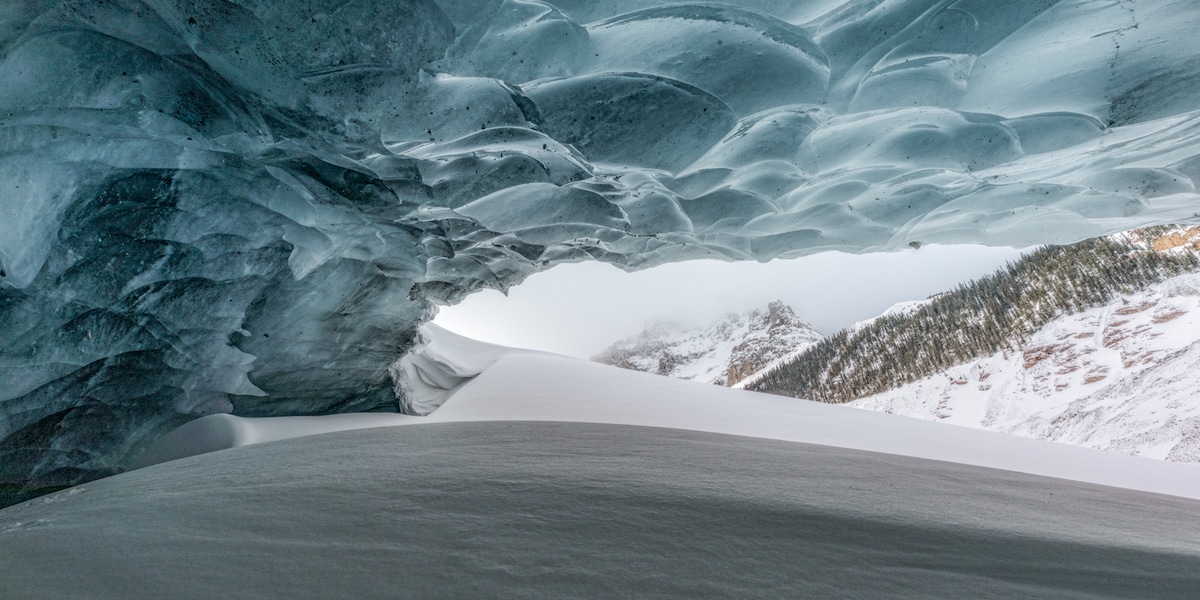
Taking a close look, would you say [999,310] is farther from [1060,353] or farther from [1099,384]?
[1099,384]

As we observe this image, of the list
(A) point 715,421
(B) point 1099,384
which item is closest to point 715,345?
(B) point 1099,384

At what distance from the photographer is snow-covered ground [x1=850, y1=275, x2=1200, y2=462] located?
1121 centimetres

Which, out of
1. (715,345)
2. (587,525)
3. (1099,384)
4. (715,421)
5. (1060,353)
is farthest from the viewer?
(715,345)

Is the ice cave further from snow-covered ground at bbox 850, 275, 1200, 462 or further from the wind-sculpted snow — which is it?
snow-covered ground at bbox 850, 275, 1200, 462

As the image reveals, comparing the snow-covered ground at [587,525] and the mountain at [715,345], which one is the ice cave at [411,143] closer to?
the snow-covered ground at [587,525]

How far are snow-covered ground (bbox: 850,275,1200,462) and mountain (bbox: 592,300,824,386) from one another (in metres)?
39.9

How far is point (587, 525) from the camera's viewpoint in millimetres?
1979

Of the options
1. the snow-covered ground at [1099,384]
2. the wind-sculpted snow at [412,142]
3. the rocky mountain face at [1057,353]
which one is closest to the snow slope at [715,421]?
the wind-sculpted snow at [412,142]

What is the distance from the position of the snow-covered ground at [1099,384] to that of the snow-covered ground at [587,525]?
33.1 feet

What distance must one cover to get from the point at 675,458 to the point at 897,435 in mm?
3493

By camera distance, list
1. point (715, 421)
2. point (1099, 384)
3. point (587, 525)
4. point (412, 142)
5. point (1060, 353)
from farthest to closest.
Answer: point (1060, 353), point (1099, 384), point (715, 421), point (412, 142), point (587, 525)

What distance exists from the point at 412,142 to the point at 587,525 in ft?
7.90

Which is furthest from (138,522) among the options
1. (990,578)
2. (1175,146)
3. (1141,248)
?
(1141,248)

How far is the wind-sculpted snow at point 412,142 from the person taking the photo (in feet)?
8.16
